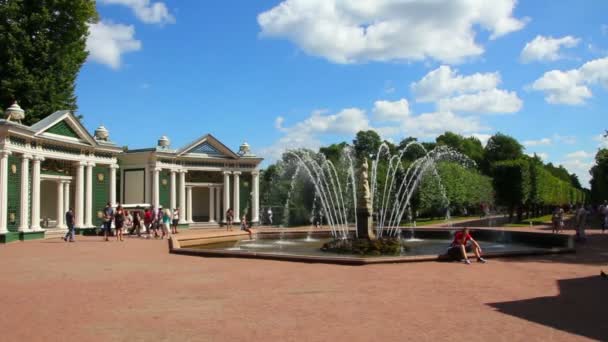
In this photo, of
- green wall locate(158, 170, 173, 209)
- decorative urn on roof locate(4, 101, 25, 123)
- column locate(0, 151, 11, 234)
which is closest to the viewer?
column locate(0, 151, 11, 234)

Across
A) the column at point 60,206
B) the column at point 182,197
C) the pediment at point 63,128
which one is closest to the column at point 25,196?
the pediment at point 63,128

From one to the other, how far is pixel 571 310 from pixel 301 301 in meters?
4.72

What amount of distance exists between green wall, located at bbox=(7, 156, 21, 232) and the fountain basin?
8.99m

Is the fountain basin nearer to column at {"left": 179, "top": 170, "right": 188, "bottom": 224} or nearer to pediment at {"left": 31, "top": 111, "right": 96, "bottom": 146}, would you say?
pediment at {"left": 31, "top": 111, "right": 96, "bottom": 146}

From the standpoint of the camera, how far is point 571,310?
870 centimetres

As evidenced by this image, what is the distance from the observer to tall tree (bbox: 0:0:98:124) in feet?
108

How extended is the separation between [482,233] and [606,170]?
41.4 meters

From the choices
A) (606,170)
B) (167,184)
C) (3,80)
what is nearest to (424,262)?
(167,184)

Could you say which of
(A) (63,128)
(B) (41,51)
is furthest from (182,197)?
(B) (41,51)

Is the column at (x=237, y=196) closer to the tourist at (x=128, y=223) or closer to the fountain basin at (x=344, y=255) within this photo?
the tourist at (x=128, y=223)

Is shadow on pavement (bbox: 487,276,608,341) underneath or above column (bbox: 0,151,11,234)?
underneath

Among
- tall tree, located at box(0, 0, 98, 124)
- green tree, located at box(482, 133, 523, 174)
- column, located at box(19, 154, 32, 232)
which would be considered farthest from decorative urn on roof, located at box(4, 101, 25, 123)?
green tree, located at box(482, 133, 523, 174)

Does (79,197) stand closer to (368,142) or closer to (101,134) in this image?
(101,134)

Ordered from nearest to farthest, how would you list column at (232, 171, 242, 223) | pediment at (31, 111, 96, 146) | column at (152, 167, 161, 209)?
1. pediment at (31, 111, 96, 146)
2. column at (152, 167, 161, 209)
3. column at (232, 171, 242, 223)
